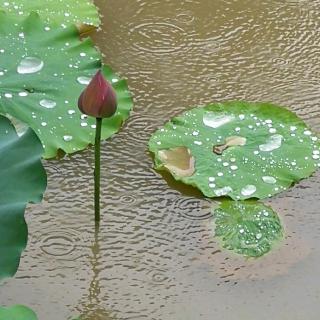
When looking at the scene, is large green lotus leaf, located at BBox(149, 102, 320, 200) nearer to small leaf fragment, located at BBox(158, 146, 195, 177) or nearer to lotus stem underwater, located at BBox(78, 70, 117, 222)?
small leaf fragment, located at BBox(158, 146, 195, 177)

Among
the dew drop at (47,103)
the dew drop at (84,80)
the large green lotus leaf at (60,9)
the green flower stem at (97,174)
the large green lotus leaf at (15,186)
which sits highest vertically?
the large green lotus leaf at (60,9)

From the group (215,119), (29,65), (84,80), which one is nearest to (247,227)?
(215,119)

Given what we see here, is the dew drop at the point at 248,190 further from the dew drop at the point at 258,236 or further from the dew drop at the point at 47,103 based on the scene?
the dew drop at the point at 47,103

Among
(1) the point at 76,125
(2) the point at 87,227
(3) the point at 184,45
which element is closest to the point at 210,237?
(2) the point at 87,227

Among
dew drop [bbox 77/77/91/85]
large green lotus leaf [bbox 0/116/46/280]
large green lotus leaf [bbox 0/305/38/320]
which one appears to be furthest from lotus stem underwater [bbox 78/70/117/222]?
large green lotus leaf [bbox 0/305/38/320]

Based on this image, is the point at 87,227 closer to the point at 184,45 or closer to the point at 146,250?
the point at 146,250

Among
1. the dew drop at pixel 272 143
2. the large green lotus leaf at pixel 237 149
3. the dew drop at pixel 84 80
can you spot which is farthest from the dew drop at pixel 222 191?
the dew drop at pixel 84 80
